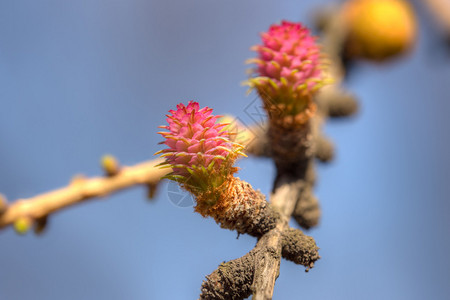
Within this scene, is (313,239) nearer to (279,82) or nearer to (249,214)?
(249,214)

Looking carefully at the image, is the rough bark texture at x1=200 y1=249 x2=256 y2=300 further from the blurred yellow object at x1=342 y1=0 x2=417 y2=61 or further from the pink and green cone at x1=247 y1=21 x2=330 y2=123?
the blurred yellow object at x1=342 y1=0 x2=417 y2=61

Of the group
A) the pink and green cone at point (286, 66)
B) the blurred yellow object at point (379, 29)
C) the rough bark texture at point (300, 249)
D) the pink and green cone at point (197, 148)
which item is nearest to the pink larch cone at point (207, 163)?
the pink and green cone at point (197, 148)

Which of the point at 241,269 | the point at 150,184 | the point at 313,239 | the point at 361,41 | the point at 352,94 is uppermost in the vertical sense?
the point at 361,41

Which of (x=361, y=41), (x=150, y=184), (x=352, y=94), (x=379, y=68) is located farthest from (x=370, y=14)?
(x=150, y=184)

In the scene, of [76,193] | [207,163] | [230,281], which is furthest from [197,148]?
[76,193]

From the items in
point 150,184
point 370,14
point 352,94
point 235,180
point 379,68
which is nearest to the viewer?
point 235,180

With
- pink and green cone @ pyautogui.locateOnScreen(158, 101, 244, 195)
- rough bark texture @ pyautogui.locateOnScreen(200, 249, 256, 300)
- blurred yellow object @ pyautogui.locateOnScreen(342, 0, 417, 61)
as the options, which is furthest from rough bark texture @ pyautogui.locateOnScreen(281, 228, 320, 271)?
blurred yellow object @ pyautogui.locateOnScreen(342, 0, 417, 61)

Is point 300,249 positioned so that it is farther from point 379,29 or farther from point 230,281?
point 379,29
